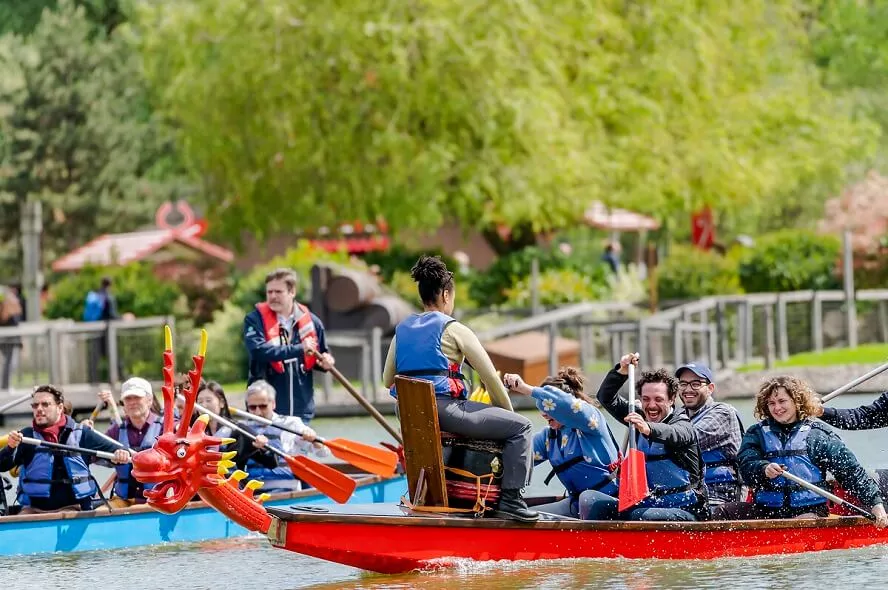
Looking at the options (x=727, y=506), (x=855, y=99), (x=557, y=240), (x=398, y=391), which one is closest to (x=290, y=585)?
(x=398, y=391)

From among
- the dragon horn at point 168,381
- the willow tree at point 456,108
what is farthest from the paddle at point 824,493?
the willow tree at point 456,108

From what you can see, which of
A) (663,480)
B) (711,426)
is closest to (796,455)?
(711,426)

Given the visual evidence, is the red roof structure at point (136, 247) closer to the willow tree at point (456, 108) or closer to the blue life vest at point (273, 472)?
the willow tree at point (456, 108)

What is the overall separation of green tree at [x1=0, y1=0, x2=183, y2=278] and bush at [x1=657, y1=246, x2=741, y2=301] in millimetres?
19191

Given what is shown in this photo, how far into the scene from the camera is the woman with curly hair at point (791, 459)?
1200 cm

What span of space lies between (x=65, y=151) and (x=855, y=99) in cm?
1933

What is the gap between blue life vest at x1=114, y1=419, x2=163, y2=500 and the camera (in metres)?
13.8

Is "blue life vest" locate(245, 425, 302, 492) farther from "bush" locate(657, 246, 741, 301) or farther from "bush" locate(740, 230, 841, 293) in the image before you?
"bush" locate(740, 230, 841, 293)

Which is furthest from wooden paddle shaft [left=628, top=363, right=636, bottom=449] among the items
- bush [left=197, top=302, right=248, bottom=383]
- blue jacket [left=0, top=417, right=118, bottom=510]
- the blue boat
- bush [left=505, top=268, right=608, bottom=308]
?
bush [left=505, top=268, right=608, bottom=308]

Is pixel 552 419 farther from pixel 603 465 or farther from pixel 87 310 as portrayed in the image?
pixel 87 310

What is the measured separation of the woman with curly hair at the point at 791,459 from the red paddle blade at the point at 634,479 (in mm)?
890

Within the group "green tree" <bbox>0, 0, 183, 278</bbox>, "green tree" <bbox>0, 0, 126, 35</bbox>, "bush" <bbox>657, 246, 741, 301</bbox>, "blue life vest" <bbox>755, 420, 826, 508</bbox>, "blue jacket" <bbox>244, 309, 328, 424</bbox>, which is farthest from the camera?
"green tree" <bbox>0, 0, 126, 35</bbox>

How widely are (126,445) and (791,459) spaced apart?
15.4 feet

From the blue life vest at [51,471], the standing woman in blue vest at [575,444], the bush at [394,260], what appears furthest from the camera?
the bush at [394,260]
